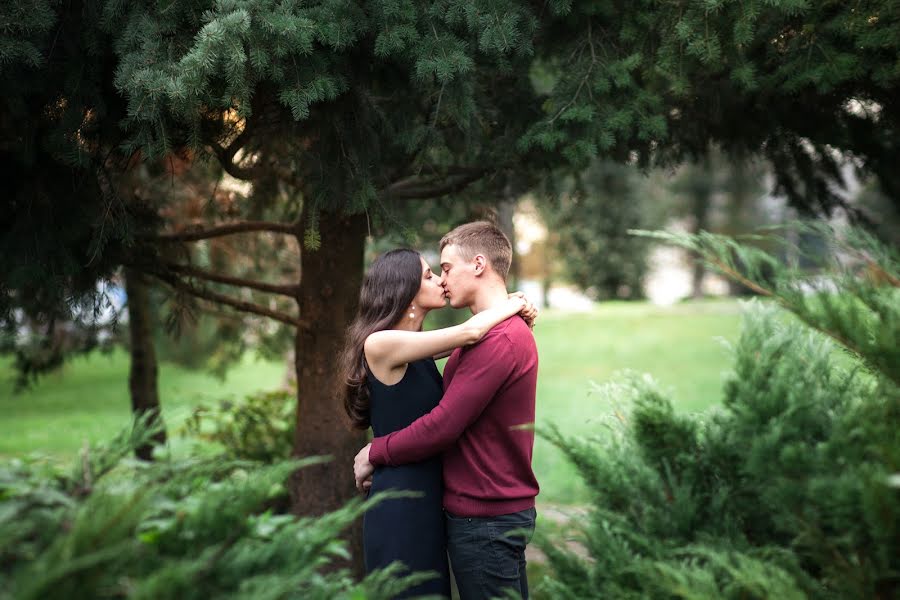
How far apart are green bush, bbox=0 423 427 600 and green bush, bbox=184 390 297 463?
5079mm

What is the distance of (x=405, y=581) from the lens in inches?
86.2

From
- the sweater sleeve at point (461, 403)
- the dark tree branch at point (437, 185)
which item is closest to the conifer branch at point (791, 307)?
the sweater sleeve at point (461, 403)

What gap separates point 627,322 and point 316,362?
1656 centimetres

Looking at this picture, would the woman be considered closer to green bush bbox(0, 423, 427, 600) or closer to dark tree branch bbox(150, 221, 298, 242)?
green bush bbox(0, 423, 427, 600)

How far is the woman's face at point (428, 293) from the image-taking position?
3609 mm

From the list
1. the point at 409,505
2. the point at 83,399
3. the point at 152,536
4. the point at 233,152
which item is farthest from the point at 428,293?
the point at 83,399

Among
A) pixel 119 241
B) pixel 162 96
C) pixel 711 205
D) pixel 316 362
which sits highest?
pixel 711 205

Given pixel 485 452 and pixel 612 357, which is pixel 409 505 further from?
pixel 612 357

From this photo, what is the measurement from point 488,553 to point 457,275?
120 centimetres

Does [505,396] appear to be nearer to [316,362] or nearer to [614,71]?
[614,71]

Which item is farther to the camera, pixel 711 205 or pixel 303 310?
pixel 711 205

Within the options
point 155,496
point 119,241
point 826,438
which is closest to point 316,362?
point 119,241

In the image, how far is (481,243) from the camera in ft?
11.7

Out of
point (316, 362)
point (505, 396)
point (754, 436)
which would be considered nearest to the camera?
point (754, 436)
